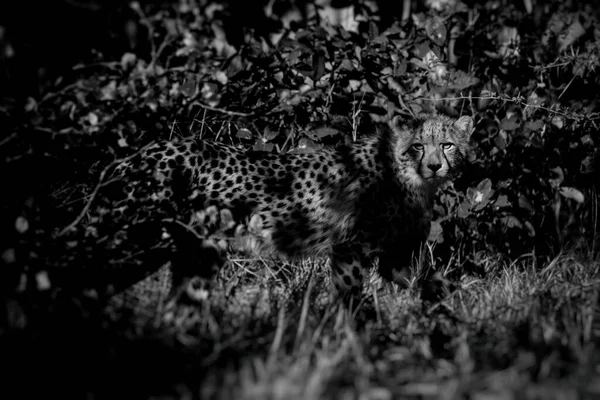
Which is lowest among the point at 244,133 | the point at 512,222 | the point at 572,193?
the point at 512,222

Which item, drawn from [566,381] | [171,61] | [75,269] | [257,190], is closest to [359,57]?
[257,190]

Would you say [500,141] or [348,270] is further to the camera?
[500,141]

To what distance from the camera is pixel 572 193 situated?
13.5 feet

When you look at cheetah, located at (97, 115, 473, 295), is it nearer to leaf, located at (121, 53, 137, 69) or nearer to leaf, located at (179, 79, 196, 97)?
leaf, located at (179, 79, 196, 97)

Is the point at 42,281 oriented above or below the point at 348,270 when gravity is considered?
above

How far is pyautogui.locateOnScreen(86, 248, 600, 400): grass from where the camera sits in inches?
81.9

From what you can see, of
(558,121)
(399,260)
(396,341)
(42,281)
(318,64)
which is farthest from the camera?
(399,260)

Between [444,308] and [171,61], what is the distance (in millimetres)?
1932

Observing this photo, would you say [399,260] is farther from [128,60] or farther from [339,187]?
[128,60]

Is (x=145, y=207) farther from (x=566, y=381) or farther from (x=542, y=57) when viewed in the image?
(x=542, y=57)

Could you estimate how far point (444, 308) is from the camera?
3.35 meters

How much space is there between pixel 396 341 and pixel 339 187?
154 cm

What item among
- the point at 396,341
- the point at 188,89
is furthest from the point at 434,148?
the point at 188,89

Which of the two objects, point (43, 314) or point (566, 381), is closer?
point (566, 381)
